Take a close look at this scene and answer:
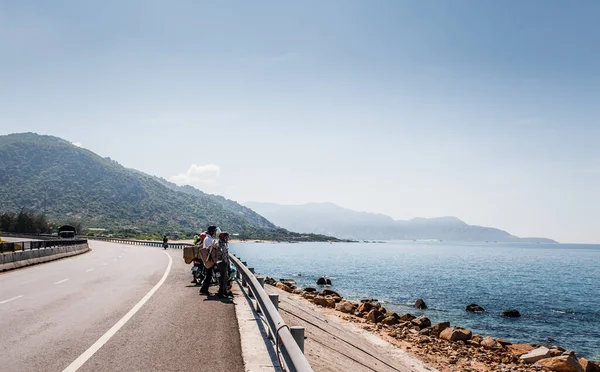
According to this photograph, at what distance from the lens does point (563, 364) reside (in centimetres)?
1608

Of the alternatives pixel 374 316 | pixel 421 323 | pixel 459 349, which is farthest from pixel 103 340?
pixel 421 323

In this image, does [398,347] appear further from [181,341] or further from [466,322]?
[466,322]

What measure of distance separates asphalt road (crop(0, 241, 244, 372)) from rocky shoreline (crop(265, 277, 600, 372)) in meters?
9.13

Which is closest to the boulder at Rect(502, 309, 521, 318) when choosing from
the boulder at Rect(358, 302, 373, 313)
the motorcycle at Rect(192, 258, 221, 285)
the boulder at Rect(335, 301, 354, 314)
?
the boulder at Rect(358, 302, 373, 313)

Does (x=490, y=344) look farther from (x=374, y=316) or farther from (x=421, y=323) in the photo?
(x=374, y=316)

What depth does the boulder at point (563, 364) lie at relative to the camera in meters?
16.0

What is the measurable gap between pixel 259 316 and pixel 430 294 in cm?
3509

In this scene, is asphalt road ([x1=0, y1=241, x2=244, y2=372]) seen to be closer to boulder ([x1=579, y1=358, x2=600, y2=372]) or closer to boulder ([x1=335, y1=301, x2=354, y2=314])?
boulder ([x1=335, y1=301, x2=354, y2=314])

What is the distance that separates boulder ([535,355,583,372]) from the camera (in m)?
16.0

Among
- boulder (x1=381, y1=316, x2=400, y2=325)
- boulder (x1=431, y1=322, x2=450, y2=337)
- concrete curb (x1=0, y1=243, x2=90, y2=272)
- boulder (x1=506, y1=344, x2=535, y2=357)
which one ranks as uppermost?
concrete curb (x1=0, y1=243, x2=90, y2=272)

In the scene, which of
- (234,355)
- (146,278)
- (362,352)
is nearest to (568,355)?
(362,352)

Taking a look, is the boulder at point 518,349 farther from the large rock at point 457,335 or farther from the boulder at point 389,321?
the boulder at point 389,321

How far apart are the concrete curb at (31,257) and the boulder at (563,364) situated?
23.7 meters

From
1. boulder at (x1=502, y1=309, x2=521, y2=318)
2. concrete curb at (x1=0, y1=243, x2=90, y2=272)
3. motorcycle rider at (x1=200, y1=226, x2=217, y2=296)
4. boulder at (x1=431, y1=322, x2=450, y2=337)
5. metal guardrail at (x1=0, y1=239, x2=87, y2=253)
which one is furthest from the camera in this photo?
boulder at (x1=502, y1=309, x2=521, y2=318)
